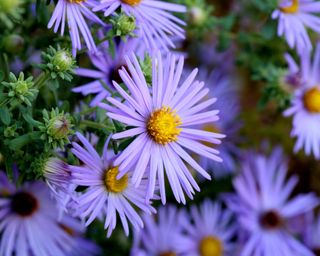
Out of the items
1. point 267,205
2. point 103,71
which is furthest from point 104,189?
point 267,205

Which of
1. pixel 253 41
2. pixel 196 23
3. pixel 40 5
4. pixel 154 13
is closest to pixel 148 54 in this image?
pixel 154 13

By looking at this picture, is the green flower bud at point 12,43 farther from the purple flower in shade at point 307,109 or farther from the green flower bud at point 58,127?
the purple flower in shade at point 307,109

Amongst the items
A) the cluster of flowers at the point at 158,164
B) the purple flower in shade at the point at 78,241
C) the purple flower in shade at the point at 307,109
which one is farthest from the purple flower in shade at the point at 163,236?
the purple flower in shade at the point at 307,109

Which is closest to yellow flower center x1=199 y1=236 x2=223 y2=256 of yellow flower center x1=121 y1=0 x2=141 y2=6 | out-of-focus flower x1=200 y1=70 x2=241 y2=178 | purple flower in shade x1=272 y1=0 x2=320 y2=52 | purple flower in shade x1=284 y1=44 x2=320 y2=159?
out-of-focus flower x1=200 y1=70 x2=241 y2=178

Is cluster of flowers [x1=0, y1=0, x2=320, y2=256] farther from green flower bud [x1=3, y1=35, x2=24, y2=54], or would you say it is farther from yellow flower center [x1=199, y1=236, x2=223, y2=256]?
green flower bud [x1=3, y1=35, x2=24, y2=54]

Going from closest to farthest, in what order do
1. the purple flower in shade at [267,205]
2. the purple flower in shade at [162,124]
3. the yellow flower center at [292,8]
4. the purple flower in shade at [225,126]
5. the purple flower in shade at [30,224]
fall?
the purple flower in shade at [162,124] < the purple flower in shade at [30,224] < the yellow flower center at [292,8] < the purple flower in shade at [267,205] < the purple flower in shade at [225,126]

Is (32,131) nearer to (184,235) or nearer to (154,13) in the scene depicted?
(154,13)

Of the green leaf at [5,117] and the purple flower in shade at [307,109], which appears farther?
the purple flower in shade at [307,109]
